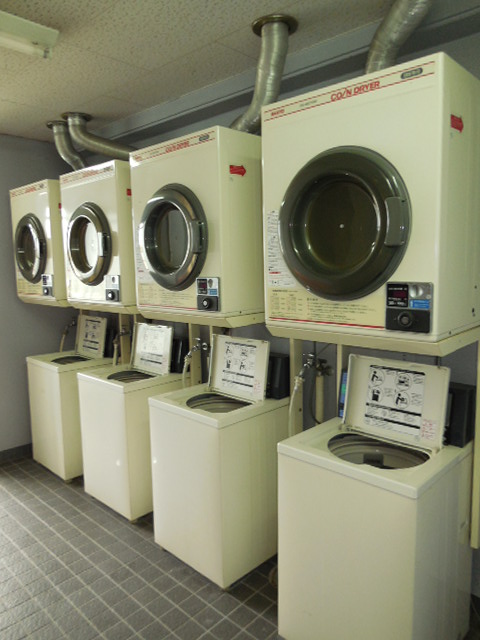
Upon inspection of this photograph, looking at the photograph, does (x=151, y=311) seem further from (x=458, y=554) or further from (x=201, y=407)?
(x=458, y=554)

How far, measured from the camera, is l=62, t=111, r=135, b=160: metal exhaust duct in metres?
3.31

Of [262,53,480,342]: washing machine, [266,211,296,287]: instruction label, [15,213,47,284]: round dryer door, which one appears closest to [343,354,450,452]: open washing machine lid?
[262,53,480,342]: washing machine

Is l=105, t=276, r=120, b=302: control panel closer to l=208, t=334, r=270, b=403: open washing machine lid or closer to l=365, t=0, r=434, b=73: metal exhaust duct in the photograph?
l=208, t=334, r=270, b=403: open washing machine lid

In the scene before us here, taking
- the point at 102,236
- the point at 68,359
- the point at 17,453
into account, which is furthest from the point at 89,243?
the point at 17,453

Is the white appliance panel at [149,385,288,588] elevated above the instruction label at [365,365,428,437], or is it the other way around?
the instruction label at [365,365,428,437]

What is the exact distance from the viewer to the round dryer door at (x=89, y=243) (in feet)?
9.55

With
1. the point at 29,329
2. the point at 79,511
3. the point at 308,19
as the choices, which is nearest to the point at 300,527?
the point at 79,511

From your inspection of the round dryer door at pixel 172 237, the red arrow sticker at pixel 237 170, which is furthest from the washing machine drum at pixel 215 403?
the red arrow sticker at pixel 237 170

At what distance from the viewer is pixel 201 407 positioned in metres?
2.68

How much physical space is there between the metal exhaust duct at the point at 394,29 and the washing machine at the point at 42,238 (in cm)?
244

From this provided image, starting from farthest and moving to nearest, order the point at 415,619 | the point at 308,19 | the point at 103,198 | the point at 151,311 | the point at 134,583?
1. the point at 103,198
2. the point at 151,311
3. the point at 134,583
4. the point at 308,19
5. the point at 415,619

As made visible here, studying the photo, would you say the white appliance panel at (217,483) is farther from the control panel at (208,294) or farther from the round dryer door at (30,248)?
the round dryer door at (30,248)

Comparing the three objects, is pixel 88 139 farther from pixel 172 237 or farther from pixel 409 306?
pixel 409 306

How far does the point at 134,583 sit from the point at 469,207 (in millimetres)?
2302
